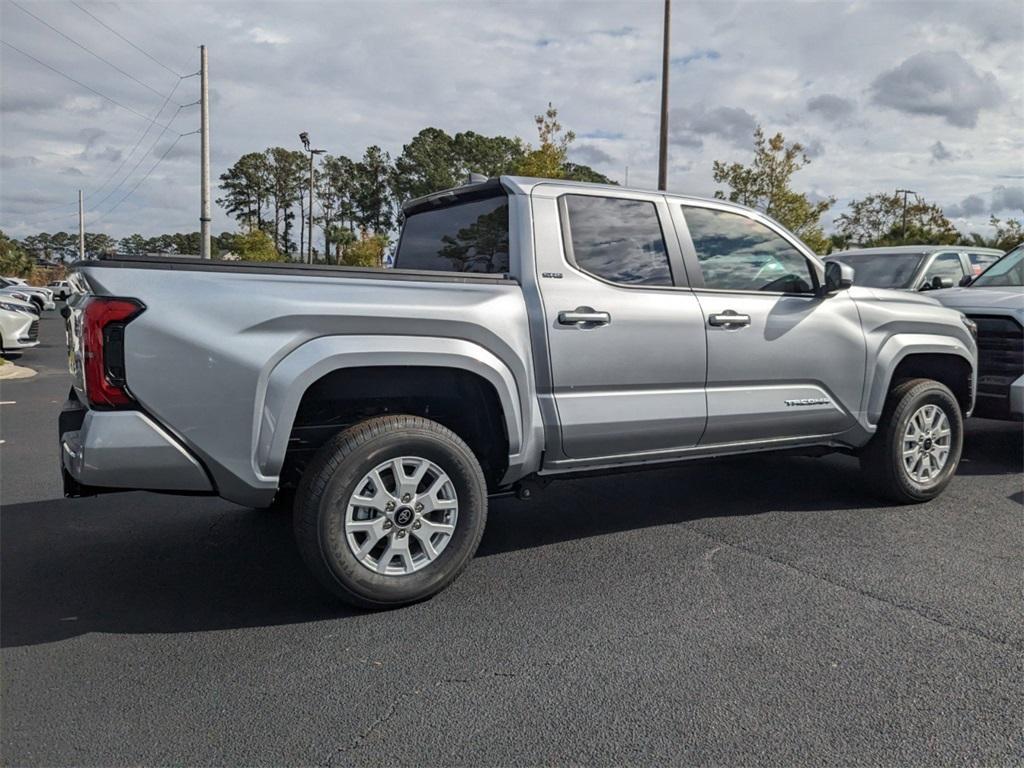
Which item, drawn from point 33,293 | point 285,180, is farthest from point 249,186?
point 33,293

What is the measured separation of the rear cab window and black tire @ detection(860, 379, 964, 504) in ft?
9.32

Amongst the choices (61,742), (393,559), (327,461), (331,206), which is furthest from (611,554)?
(331,206)

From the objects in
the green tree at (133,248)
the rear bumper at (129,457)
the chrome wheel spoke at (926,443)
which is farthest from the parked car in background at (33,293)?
the chrome wheel spoke at (926,443)

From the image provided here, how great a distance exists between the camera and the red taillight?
3.21 metres

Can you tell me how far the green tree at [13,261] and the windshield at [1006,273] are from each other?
6639 centimetres

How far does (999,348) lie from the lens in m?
6.64

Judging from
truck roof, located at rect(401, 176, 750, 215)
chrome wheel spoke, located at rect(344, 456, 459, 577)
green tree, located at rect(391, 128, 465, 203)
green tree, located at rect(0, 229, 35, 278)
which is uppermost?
green tree, located at rect(391, 128, 465, 203)

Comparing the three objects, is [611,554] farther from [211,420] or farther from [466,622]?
[211,420]

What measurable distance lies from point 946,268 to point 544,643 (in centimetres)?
885

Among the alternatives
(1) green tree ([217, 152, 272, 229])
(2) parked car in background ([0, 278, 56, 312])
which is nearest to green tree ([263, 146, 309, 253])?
(1) green tree ([217, 152, 272, 229])

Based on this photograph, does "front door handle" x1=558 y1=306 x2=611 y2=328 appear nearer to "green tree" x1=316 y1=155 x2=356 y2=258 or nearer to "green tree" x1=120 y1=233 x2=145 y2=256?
"green tree" x1=120 y1=233 x2=145 y2=256

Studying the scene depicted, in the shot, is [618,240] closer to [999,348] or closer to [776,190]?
[999,348]

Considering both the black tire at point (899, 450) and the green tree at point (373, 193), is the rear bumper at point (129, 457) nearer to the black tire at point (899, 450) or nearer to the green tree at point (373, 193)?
the black tire at point (899, 450)

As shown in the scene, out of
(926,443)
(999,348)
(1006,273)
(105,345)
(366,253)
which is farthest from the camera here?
(366,253)
